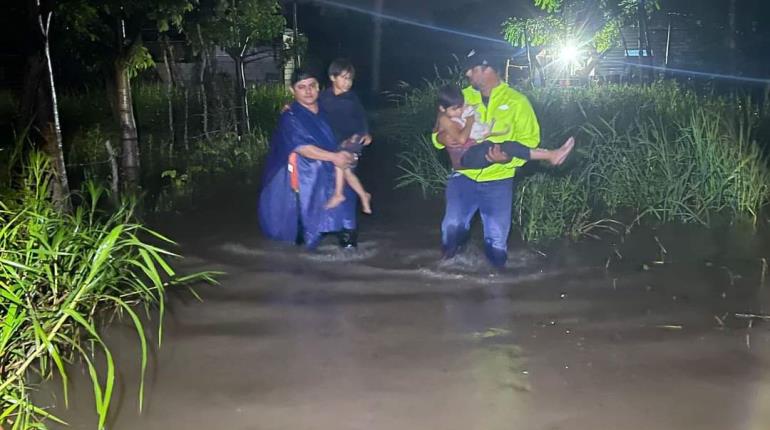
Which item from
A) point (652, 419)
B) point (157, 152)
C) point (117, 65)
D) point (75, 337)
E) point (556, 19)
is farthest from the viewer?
point (556, 19)

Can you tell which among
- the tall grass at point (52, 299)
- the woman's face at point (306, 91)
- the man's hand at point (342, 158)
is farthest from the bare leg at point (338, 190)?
the tall grass at point (52, 299)

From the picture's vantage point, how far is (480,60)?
572 centimetres

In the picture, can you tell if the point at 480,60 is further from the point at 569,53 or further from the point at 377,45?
the point at 377,45

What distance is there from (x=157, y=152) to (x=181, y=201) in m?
3.33

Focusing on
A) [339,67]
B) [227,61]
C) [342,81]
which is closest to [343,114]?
[342,81]

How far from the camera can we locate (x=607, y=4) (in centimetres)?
1430

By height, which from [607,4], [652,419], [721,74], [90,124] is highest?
[607,4]

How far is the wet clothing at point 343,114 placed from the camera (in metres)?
6.68

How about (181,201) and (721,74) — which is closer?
(181,201)

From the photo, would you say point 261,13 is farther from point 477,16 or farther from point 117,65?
point 477,16

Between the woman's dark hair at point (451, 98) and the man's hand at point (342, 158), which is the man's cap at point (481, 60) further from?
the man's hand at point (342, 158)

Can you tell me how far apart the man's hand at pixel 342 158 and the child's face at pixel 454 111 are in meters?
1.04

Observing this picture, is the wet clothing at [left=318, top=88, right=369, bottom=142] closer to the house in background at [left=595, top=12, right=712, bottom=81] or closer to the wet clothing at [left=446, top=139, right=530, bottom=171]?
the wet clothing at [left=446, top=139, right=530, bottom=171]

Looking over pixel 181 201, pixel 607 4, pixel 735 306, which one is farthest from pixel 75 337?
pixel 607 4
